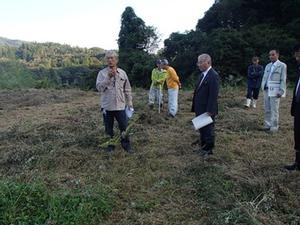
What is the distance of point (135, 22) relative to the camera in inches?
1123

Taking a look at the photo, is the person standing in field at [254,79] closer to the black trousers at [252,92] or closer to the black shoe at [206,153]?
the black trousers at [252,92]

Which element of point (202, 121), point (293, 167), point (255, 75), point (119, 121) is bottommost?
point (293, 167)

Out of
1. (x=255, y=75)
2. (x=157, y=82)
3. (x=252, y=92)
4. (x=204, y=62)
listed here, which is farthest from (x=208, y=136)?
(x=252, y=92)

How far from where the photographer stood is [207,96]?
5879 mm

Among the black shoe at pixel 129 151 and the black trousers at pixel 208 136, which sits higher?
the black trousers at pixel 208 136

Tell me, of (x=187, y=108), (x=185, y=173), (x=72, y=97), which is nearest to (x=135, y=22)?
(x=72, y=97)

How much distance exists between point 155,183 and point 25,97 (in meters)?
13.0

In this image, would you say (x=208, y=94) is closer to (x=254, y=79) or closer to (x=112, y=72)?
(x=112, y=72)

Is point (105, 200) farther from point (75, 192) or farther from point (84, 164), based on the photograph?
point (84, 164)

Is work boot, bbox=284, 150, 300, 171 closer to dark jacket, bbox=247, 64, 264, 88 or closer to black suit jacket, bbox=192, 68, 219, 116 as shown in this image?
black suit jacket, bbox=192, 68, 219, 116

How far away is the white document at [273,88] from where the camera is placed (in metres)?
7.36

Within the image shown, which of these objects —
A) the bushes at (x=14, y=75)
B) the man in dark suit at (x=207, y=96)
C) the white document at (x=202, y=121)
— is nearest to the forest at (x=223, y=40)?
the bushes at (x=14, y=75)

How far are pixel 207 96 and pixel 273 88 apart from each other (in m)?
2.06

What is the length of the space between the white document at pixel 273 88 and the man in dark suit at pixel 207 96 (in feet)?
6.55
